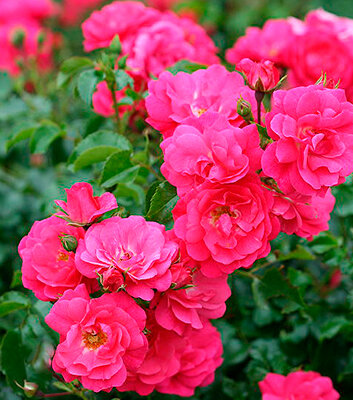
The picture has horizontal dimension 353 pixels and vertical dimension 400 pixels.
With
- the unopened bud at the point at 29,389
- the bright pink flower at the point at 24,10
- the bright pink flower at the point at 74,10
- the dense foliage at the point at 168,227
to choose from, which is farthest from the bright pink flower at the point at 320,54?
the bright pink flower at the point at 74,10

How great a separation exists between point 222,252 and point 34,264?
0.26 meters

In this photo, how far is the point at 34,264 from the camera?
79cm

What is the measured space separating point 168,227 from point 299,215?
216 millimetres

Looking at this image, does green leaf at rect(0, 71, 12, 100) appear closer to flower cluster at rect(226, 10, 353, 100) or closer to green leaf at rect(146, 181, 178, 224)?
flower cluster at rect(226, 10, 353, 100)

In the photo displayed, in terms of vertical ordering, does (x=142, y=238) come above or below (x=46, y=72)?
above

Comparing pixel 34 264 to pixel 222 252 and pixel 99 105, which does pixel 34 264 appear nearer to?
pixel 222 252

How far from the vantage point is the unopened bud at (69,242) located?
760 mm

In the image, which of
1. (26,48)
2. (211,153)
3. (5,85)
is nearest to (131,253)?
(211,153)

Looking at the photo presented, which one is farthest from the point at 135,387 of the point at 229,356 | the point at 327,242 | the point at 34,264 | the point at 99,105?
the point at 99,105

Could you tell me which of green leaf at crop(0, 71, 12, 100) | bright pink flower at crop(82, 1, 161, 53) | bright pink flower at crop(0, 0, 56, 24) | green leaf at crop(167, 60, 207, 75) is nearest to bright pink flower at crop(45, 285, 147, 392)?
green leaf at crop(167, 60, 207, 75)

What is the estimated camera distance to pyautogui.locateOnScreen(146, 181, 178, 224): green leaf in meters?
0.81

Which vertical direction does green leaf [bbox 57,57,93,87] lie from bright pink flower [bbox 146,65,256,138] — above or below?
below

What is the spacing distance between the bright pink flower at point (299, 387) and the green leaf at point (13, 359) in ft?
1.39

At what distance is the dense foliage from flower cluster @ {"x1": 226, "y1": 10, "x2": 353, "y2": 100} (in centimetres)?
21
